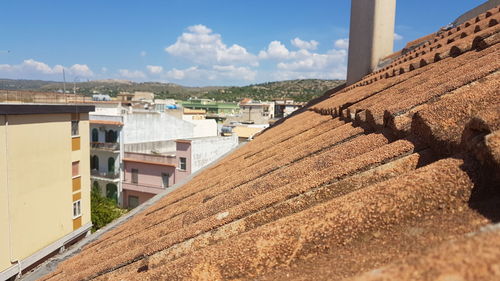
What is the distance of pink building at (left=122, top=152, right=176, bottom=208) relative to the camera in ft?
87.3

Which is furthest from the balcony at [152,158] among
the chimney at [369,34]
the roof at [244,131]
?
the chimney at [369,34]

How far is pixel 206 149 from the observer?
85.8ft

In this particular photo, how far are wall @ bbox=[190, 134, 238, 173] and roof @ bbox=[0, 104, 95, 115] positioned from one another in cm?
1091

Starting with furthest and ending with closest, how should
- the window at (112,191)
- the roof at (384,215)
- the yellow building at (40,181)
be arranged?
the window at (112,191), the yellow building at (40,181), the roof at (384,215)

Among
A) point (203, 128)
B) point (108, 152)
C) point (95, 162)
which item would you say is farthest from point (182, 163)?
point (203, 128)

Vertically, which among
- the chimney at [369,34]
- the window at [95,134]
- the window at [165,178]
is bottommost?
the window at [165,178]

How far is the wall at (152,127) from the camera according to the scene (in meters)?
29.1

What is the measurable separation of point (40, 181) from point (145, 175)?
1573 cm

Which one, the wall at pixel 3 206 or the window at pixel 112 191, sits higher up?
the wall at pixel 3 206

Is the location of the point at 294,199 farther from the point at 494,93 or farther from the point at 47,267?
the point at 47,267

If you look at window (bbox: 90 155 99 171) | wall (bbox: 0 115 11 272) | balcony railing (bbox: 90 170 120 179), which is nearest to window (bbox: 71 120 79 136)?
wall (bbox: 0 115 11 272)

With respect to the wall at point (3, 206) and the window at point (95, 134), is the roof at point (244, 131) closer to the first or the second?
the window at point (95, 134)

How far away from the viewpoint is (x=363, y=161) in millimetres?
1948

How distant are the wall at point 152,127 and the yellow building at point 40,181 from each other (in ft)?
46.4
